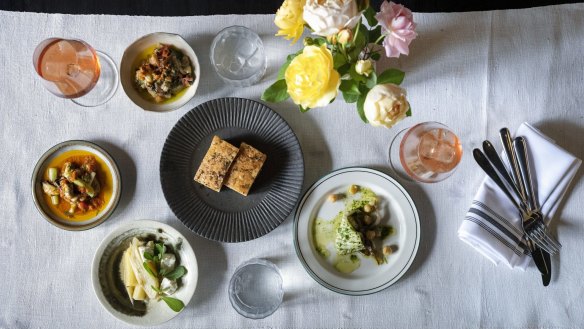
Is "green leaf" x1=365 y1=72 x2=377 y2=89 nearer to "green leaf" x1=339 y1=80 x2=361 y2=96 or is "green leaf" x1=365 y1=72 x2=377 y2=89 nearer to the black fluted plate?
"green leaf" x1=339 y1=80 x2=361 y2=96

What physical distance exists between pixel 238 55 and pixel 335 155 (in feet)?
1.12

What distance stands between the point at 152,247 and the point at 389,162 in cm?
61

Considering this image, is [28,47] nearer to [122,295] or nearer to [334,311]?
[122,295]

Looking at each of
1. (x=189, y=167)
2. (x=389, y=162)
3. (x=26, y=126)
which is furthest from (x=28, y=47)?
(x=389, y=162)

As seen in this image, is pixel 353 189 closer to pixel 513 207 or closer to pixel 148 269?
pixel 513 207

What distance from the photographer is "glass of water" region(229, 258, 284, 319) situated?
3.77 ft

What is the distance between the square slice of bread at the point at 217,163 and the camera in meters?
1.12

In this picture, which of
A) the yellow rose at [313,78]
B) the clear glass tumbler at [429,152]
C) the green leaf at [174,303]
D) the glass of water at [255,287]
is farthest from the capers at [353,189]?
the green leaf at [174,303]

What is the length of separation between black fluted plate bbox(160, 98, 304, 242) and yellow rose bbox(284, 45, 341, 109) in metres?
0.32

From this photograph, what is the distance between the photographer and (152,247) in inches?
44.9

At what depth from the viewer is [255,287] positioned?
45.6 inches

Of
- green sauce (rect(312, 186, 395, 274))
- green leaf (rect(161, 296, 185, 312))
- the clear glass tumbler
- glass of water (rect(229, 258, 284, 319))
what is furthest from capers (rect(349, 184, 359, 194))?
green leaf (rect(161, 296, 185, 312))

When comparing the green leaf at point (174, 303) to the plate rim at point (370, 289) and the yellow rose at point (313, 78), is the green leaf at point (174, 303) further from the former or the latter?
the yellow rose at point (313, 78)

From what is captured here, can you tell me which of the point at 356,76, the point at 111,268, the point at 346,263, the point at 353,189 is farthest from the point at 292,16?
the point at 111,268
